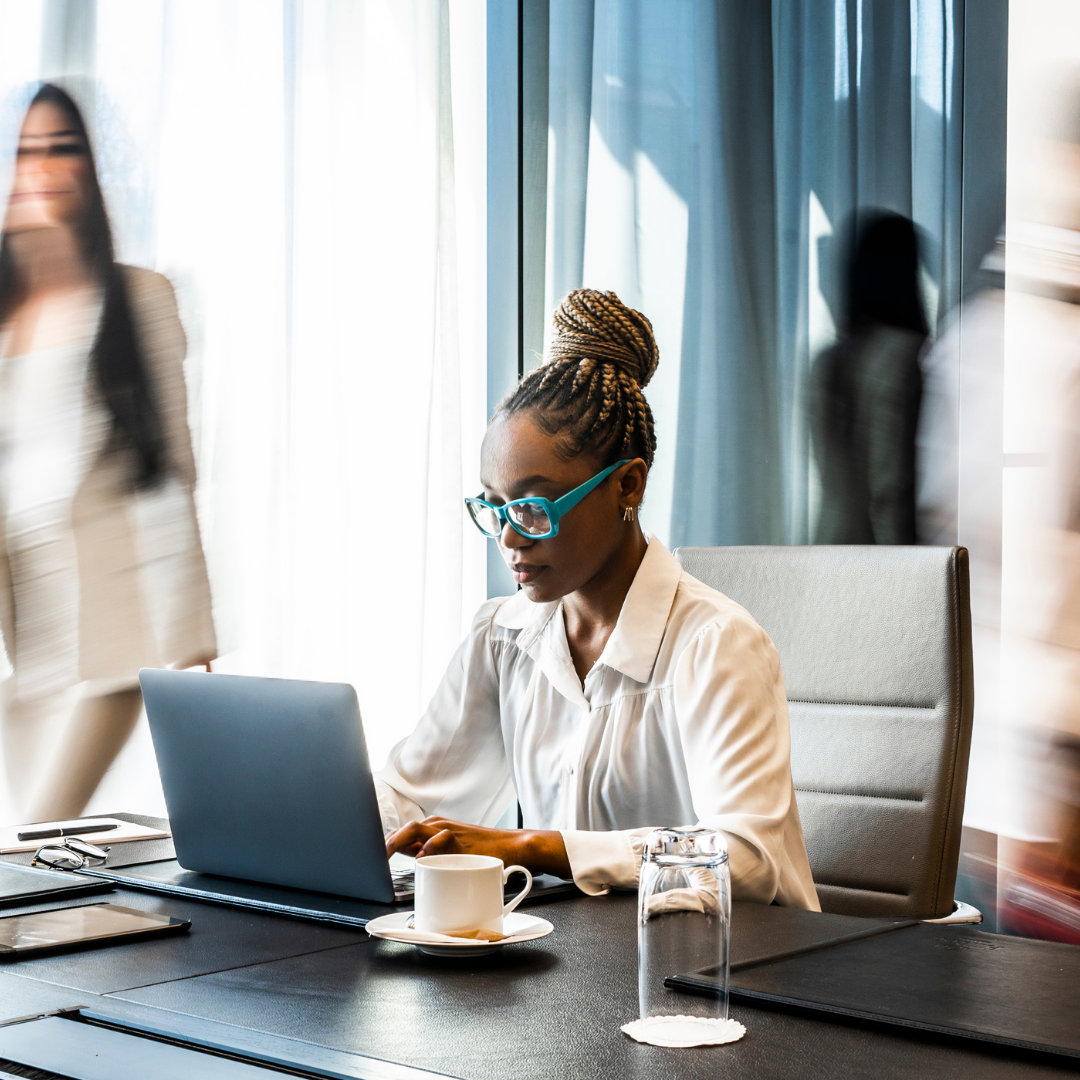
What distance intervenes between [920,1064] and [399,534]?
84.3 inches

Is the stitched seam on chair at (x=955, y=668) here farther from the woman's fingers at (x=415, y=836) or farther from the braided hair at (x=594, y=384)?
the woman's fingers at (x=415, y=836)

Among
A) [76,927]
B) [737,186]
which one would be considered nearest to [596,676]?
[76,927]

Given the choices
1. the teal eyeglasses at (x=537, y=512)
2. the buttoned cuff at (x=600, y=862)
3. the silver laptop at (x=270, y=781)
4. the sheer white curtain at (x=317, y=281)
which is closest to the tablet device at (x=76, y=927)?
the silver laptop at (x=270, y=781)

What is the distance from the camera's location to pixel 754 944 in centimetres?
105

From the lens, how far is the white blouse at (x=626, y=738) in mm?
1350

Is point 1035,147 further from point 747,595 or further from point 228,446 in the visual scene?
point 228,446

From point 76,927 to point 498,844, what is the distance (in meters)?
0.39

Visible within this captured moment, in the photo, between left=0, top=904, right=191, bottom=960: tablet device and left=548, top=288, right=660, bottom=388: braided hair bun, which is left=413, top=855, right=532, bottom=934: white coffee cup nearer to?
left=0, top=904, right=191, bottom=960: tablet device

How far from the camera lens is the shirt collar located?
155 centimetres

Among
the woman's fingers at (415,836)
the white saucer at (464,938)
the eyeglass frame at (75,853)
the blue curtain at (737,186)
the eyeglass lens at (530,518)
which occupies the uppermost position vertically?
the blue curtain at (737,186)

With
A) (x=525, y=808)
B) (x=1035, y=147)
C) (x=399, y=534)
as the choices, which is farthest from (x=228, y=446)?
(x=1035, y=147)

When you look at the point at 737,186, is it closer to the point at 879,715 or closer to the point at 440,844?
the point at 879,715

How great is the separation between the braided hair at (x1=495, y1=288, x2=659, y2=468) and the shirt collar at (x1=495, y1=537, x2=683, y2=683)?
0.15 m

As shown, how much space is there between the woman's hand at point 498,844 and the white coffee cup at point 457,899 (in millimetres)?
198
